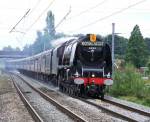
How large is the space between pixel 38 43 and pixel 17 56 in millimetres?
21775

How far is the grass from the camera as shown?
28281 mm

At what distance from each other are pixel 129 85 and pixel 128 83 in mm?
146

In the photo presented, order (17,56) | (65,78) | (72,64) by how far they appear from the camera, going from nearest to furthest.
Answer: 1. (72,64)
2. (65,78)
3. (17,56)

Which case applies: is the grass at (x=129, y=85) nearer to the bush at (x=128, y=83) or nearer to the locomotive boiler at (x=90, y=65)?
the bush at (x=128, y=83)

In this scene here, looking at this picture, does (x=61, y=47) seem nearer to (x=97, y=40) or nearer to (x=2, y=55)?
(x=97, y=40)

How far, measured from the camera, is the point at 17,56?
462 feet

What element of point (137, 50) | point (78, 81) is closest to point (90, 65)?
point (78, 81)

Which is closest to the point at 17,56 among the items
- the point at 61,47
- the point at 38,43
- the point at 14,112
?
the point at 38,43

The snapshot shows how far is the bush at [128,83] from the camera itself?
28.8 meters

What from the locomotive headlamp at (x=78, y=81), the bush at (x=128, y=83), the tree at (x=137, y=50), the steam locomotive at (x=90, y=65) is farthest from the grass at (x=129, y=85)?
the tree at (x=137, y=50)

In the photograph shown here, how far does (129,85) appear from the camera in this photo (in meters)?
29.7

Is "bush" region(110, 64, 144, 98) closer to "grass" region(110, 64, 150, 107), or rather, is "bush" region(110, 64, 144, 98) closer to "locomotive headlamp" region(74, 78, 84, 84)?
"grass" region(110, 64, 150, 107)

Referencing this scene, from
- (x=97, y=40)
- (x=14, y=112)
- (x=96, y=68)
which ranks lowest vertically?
(x=14, y=112)

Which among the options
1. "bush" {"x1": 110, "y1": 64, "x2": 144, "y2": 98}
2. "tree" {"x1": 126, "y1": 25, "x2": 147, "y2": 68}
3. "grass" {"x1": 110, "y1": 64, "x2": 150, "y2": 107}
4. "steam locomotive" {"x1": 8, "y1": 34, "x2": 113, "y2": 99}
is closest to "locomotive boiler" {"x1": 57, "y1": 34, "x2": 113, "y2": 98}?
"steam locomotive" {"x1": 8, "y1": 34, "x2": 113, "y2": 99}
